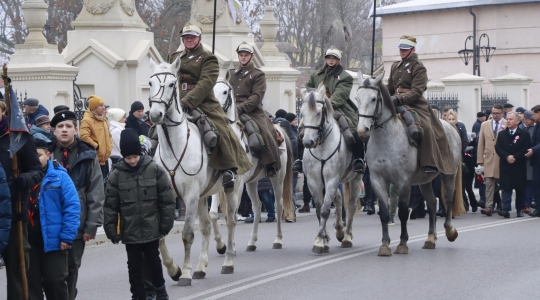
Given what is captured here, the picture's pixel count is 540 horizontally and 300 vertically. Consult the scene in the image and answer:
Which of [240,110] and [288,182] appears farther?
[288,182]

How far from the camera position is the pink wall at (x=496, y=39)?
41.8 meters

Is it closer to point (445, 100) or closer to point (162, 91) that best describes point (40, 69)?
point (162, 91)

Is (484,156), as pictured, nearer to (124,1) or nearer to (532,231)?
(532,231)

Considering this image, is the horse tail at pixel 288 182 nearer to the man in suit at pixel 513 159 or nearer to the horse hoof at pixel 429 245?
the horse hoof at pixel 429 245

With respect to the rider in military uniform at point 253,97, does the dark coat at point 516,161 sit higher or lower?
lower

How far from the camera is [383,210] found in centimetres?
1344

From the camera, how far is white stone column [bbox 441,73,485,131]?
30.3 meters

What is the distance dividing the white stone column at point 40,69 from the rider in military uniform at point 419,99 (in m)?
7.05

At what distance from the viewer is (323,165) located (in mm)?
13734

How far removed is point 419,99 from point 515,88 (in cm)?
2069

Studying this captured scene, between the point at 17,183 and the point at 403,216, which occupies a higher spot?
the point at 17,183

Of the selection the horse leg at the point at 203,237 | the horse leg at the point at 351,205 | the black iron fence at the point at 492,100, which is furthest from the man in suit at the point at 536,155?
the black iron fence at the point at 492,100

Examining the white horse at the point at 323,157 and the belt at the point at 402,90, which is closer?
the white horse at the point at 323,157

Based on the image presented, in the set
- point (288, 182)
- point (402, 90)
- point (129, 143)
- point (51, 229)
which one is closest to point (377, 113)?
point (402, 90)
